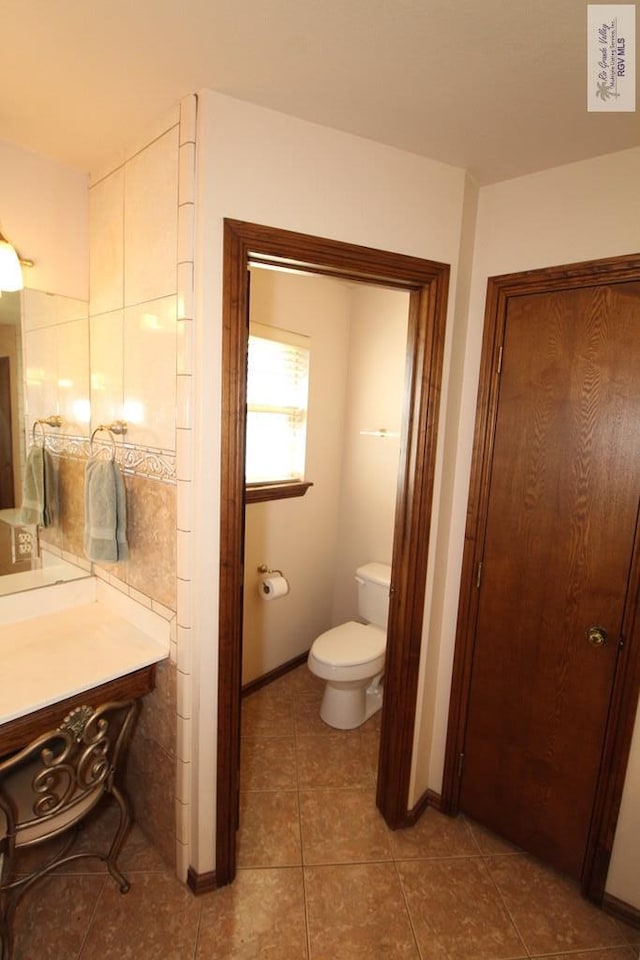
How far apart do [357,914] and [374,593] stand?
4.51ft

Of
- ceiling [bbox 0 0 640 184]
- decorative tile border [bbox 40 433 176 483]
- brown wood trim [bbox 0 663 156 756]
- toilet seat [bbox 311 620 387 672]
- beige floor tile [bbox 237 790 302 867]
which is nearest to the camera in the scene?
ceiling [bbox 0 0 640 184]

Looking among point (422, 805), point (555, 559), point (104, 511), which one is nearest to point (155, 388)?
point (104, 511)

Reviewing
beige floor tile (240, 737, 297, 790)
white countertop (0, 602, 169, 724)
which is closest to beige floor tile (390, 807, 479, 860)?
beige floor tile (240, 737, 297, 790)

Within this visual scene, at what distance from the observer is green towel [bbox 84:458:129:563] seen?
1.51 metres

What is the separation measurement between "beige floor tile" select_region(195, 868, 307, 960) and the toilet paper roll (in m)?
1.12

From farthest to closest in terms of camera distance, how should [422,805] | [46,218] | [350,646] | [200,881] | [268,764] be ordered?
[350,646] < [268,764] < [422,805] < [46,218] < [200,881]

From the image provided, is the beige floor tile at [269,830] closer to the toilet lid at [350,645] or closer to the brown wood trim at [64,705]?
the toilet lid at [350,645]

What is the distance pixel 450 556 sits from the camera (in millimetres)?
1780

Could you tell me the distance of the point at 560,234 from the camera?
1.49m

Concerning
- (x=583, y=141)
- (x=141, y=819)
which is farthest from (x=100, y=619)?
(x=583, y=141)

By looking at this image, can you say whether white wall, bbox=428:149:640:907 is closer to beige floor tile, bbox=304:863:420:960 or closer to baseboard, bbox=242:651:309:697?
beige floor tile, bbox=304:863:420:960

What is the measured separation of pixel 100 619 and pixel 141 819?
773 millimetres

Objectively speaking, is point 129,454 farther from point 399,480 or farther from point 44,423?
point 399,480

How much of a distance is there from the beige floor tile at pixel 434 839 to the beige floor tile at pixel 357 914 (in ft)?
0.35
